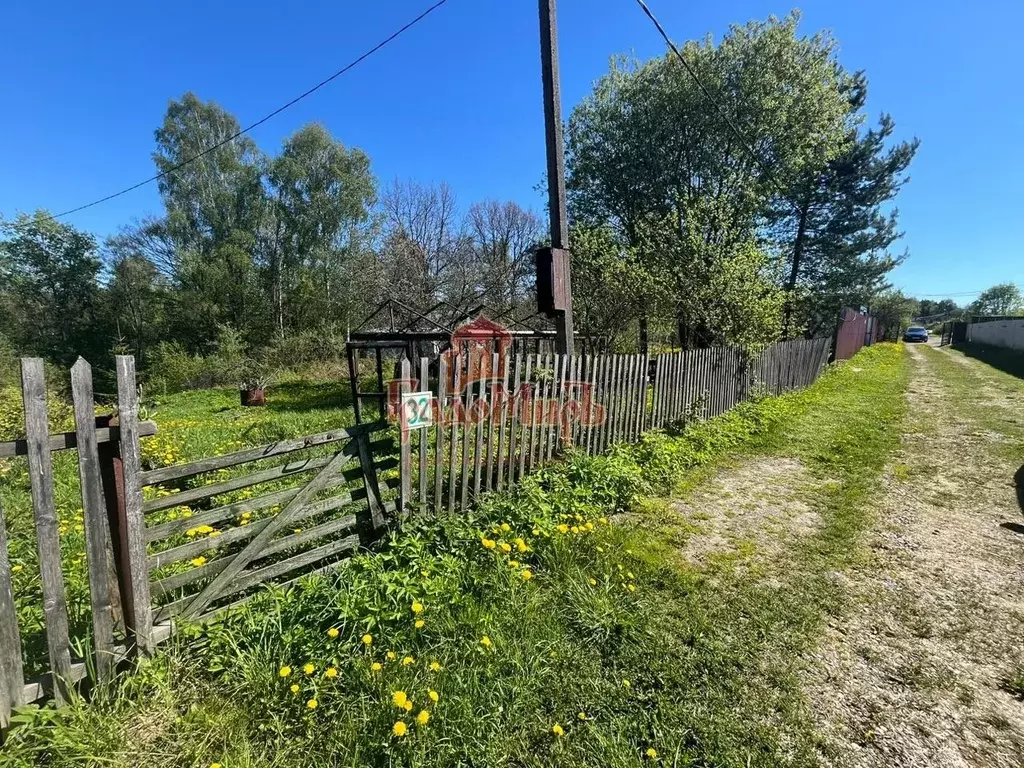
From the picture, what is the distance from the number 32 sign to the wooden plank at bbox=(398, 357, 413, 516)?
2 cm

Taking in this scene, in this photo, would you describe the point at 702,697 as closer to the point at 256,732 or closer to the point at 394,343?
the point at 256,732

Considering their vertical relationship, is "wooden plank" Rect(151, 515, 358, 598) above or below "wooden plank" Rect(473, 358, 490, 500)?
below

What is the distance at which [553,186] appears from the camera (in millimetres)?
4727

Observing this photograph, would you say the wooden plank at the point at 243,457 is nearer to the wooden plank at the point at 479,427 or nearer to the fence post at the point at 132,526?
the fence post at the point at 132,526

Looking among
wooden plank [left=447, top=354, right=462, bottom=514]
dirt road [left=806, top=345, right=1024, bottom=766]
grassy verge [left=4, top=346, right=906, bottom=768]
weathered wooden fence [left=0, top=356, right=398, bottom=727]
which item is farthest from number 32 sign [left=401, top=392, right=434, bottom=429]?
dirt road [left=806, top=345, right=1024, bottom=766]

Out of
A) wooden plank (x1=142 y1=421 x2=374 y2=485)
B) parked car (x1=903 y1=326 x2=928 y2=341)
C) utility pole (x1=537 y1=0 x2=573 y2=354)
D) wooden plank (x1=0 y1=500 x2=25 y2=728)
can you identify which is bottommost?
wooden plank (x1=0 y1=500 x2=25 y2=728)

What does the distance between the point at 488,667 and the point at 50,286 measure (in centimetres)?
3350

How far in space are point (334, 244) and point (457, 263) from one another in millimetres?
8325

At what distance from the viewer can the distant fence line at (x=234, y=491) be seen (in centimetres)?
175

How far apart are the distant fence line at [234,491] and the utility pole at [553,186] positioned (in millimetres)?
740

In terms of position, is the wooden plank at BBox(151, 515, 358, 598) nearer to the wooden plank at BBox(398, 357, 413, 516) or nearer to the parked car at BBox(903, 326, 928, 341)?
the wooden plank at BBox(398, 357, 413, 516)

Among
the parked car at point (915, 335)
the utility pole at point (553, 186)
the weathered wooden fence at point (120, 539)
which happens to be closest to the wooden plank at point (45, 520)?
the weathered wooden fence at point (120, 539)

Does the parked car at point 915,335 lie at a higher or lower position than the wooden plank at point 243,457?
higher

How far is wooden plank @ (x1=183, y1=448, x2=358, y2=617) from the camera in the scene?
223cm
